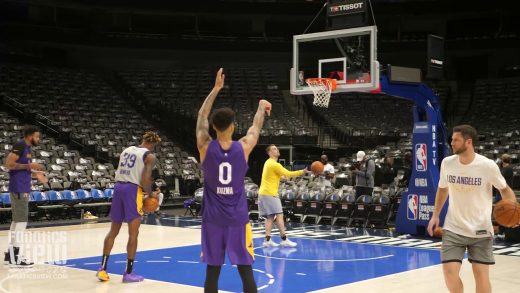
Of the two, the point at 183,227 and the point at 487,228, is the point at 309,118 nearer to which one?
the point at 183,227

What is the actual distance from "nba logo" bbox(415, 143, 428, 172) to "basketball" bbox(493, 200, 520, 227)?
272 inches

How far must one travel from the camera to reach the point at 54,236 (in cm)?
1227

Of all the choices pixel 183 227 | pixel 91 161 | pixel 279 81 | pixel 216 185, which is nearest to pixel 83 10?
pixel 279 81

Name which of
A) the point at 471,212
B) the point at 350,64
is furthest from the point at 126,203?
the point at 350,64

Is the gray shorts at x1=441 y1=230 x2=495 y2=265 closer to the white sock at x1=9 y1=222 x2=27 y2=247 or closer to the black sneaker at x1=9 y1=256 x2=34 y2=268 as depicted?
the white sock at x1=9 y1=222 x2=27 y2=247

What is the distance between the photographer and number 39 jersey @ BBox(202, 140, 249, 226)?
15.3ft

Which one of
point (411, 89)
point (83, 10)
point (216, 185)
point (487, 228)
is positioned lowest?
point (487, 228)

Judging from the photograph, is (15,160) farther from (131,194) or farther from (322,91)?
(322,91)

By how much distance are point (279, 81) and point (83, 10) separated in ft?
33.2

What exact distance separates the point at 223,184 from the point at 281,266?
4.45 meters

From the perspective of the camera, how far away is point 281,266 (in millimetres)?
8844

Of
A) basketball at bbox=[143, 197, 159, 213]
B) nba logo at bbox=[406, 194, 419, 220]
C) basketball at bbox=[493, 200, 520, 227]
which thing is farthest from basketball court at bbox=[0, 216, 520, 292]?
basketball at bbox=[493, 200, 520, 227]

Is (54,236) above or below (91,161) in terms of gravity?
below

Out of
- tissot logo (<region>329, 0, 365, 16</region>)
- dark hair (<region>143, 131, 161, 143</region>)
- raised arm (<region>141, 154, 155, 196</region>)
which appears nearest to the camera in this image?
raised arm (<region>141, 154, 155, 196</region>)
